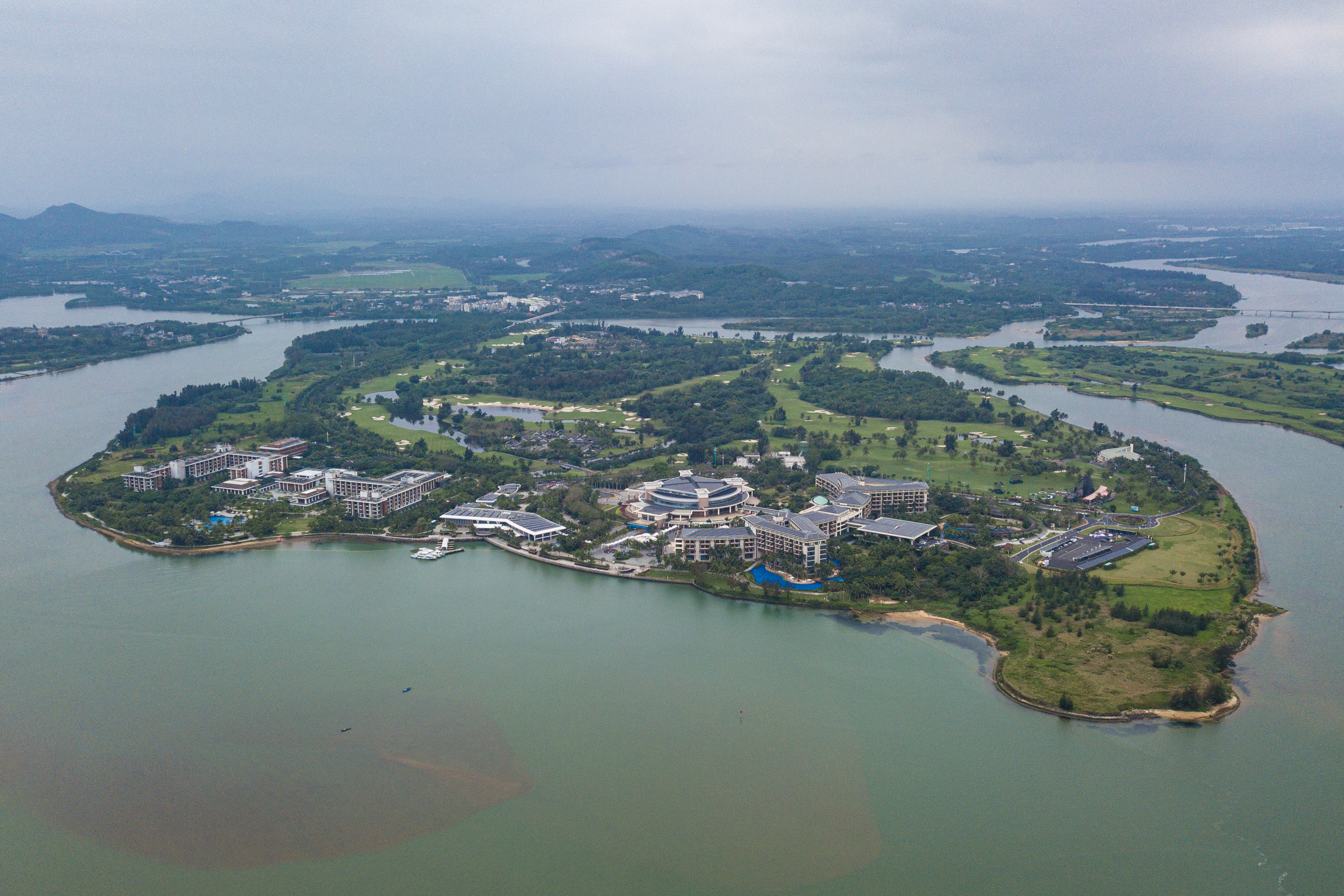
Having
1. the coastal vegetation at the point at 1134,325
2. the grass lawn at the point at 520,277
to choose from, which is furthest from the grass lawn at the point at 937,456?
the grass lawn at the point at 520,277

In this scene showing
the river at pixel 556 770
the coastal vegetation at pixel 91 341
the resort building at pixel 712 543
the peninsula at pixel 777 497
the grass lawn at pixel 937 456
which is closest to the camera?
the river at pixel 556 770

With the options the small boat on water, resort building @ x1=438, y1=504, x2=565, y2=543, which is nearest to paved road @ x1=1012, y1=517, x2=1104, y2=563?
resort building @ x1=438, y1=504, x2=565, y2=543

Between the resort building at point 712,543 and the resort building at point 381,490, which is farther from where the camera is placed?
the resort building at point 381,490

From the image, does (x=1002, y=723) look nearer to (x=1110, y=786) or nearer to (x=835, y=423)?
(x=1110, y=786)

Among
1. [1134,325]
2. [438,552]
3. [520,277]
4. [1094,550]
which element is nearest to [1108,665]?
[1094,550]

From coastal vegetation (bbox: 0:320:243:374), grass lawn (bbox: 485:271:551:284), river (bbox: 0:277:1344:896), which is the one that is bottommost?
river (bbox: 0:277:1344:896)

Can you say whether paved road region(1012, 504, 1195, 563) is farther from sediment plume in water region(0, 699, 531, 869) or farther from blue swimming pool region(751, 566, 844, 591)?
sediment plume in water region(0, 699, 531, 869)

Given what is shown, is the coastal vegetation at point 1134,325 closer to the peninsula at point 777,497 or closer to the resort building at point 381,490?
the peninsula at point 777,497
